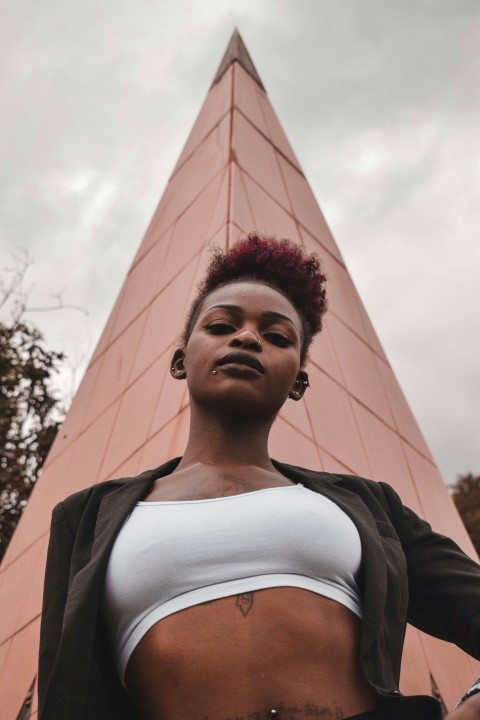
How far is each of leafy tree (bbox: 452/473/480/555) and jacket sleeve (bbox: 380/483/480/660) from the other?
498 inches

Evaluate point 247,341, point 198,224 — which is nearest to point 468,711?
point 247,341

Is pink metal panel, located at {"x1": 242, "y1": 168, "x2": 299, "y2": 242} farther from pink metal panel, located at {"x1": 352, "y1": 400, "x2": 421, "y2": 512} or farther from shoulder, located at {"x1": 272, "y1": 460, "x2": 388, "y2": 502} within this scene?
shoulder, located at {"x1": 272, "y1": 460, "x2": 388, "y2": 502}

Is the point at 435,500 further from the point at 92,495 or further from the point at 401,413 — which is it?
the point at 92,495

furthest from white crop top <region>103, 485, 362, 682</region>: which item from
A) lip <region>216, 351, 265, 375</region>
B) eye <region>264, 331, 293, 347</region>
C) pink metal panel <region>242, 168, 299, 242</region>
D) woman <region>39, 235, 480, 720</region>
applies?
pink metal panel <region>242, 168, 299, 242</region>

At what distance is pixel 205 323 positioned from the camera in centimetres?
202

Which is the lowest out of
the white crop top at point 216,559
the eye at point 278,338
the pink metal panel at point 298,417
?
the white crop top at point 216,559

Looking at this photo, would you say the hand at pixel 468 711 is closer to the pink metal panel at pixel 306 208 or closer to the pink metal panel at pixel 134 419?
the pink metal panel at pixel 134 419

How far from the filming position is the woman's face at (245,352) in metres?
1.85

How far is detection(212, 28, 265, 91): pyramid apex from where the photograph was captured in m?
5.55

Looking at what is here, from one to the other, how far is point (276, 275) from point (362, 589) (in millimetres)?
1013

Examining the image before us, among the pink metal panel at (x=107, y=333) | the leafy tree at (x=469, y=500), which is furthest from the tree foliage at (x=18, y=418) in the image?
the leafy tree at (x=469, y=500)

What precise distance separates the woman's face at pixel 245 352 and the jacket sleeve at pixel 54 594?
0.45 meters

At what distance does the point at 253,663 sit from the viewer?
140 cm

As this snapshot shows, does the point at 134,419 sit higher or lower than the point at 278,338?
higher
